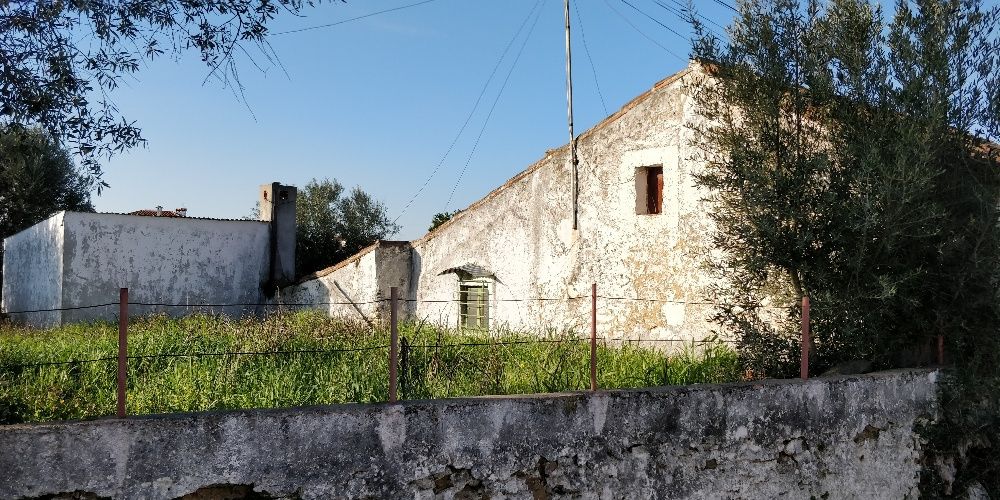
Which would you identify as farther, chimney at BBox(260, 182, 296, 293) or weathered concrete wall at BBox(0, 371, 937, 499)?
chimney at BBox(260, 182, 296, 293)

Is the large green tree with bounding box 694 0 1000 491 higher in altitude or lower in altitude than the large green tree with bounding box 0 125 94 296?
lower

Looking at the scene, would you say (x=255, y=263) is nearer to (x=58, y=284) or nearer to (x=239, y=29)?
(x=58, y=284)

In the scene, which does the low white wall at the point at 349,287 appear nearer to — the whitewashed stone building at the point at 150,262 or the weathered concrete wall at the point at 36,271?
the whitewashed stone building at the point at 150,262

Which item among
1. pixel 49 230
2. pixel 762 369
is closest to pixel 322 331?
pixel 762 369

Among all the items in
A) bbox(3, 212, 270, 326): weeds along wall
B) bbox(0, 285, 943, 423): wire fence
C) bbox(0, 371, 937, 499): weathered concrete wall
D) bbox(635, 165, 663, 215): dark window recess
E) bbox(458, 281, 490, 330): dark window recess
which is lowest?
bbox(0, 371, 937, 499): weathered concrete wall

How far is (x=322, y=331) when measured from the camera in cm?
1184

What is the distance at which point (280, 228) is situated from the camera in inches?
849

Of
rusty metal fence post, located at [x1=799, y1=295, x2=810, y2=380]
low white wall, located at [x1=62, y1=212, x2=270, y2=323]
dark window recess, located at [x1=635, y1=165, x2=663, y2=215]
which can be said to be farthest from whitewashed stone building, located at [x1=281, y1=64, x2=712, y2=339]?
low white wall, located at [x1=62, y1=212, x2=270, y2=323]

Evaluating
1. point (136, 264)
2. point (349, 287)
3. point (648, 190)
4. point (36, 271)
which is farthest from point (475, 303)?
point (36, 271)

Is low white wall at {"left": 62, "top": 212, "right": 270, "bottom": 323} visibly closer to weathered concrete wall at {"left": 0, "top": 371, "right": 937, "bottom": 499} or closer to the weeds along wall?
the weeds along wall

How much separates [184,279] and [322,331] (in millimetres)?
9487

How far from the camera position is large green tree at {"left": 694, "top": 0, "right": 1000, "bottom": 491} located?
8.18 m

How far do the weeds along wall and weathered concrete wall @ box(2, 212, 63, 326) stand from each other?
0.9 inches

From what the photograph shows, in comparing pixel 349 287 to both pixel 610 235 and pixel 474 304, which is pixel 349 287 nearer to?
pixel 474 304
